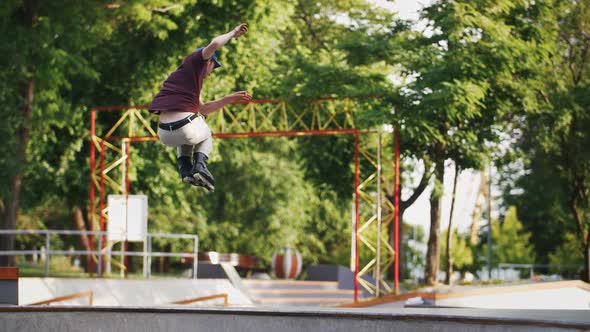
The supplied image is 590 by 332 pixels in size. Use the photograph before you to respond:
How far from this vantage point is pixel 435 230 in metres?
26.6

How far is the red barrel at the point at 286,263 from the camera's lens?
37.1m

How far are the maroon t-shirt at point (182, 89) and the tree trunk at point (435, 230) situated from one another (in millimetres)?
17538

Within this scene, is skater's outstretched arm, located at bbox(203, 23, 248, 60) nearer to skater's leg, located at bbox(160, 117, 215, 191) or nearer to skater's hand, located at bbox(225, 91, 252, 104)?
skater's hand, located at bbox(225, 91, 252, 104)

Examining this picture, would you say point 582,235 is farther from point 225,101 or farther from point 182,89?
point 182,89

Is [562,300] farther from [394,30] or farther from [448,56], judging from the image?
[394,30]

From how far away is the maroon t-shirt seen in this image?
30.5ft

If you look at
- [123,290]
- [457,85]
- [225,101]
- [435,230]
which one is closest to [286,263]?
[435,230]

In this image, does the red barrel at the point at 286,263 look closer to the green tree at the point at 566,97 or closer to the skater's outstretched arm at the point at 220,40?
the green tree at the point at 566,97

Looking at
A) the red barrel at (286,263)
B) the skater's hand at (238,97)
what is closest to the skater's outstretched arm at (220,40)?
the skater's hand at (238,97)

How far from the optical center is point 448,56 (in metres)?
23.9

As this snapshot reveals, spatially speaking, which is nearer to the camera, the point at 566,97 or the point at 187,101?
the point at 187,101

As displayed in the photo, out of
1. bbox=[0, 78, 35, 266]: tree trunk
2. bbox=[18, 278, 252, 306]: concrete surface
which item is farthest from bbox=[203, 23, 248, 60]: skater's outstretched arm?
bbox=[0, 78, 35, 266]: tree trunk

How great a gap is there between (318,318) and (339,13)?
92.3ft

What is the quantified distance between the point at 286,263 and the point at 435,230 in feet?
37.7
